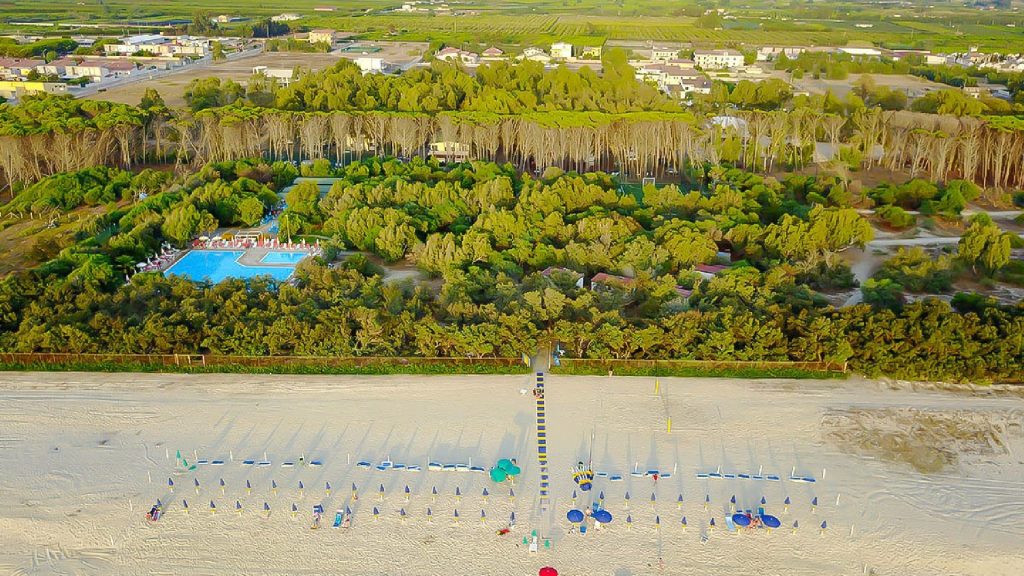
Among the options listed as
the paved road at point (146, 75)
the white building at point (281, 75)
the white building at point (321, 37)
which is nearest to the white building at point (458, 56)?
the white building at point (281, 75)

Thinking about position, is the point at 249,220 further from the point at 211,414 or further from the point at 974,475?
the point at 974,475

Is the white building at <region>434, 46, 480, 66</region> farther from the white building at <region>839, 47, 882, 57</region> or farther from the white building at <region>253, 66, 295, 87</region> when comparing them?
the white building at <region>839, 47, 882, 57</region>

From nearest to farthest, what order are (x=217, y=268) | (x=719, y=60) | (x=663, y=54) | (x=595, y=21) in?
(x=217, y=268)
(x=719, y=60)
(x=663, y=54)
(x=595, y=21)

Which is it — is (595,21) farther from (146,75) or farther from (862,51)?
(146,75)

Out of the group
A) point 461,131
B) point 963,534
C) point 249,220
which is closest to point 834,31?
point 461,131

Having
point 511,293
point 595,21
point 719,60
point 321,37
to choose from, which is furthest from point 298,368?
point 595,21

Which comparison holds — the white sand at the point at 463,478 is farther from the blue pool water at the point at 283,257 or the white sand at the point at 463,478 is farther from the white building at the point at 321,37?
the white building at the point at 321,37

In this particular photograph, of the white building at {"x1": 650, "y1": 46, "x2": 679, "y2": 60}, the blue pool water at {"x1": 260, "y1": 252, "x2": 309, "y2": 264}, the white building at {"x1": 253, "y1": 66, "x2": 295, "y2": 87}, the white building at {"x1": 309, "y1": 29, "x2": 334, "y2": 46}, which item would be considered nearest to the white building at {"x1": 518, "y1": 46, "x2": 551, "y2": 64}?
the white building at {"x1": 650, "y1": 46, "x2": 679, "y2": 60}
